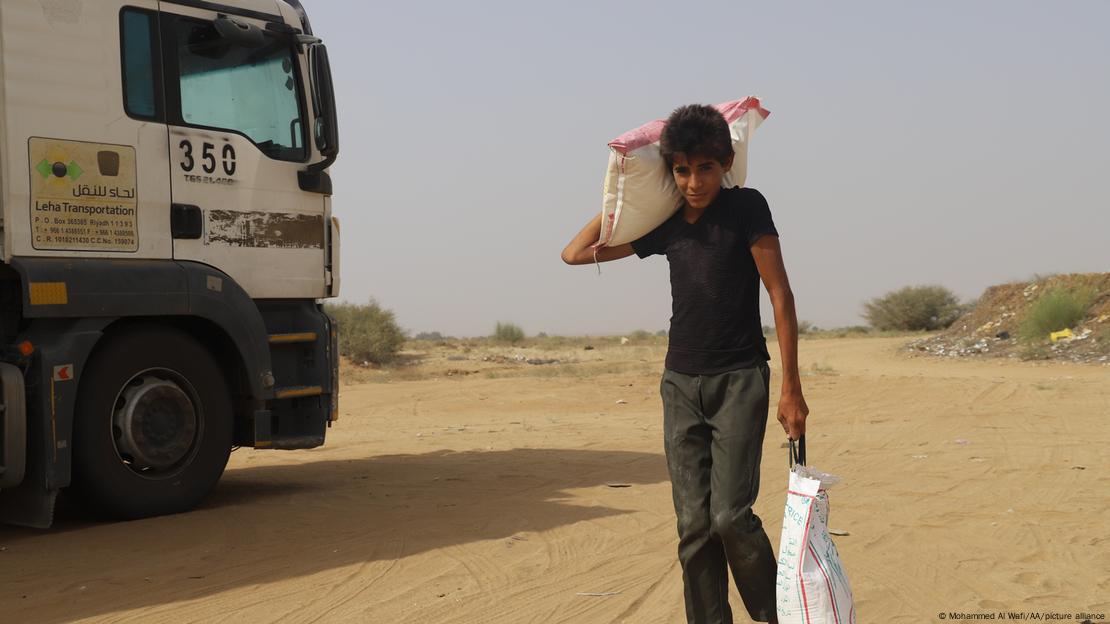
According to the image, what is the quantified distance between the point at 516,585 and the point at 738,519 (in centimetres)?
196

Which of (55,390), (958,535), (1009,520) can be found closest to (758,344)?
(958,535)

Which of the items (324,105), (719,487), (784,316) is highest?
(324,105)

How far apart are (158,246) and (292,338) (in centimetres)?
125

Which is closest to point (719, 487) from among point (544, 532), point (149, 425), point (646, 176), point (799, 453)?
point (799, 453)

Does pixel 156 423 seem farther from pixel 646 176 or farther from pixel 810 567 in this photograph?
pixel 810 567

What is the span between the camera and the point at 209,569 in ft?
20.3

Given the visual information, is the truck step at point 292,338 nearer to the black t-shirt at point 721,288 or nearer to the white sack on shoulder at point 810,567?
the black t-shirt at point 721,288

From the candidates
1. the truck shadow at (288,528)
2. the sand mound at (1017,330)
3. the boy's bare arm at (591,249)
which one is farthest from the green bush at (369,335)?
the boy's bare arm at (591,249)

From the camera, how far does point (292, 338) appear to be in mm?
8336

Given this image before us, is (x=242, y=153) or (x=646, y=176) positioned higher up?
(x=242, y=153)

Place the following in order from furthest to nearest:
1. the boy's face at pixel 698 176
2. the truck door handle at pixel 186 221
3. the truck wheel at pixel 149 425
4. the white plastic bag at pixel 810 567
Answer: the truck door handle at pixel 186 221
the truck wheel at pixel 149 425
the boy's face at pixel 698 176
the white plastic bag at pixel 810 567

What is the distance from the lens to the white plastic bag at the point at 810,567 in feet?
13.3

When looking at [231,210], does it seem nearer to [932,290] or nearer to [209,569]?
[209,569]

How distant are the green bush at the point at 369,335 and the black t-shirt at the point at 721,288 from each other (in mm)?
23145
